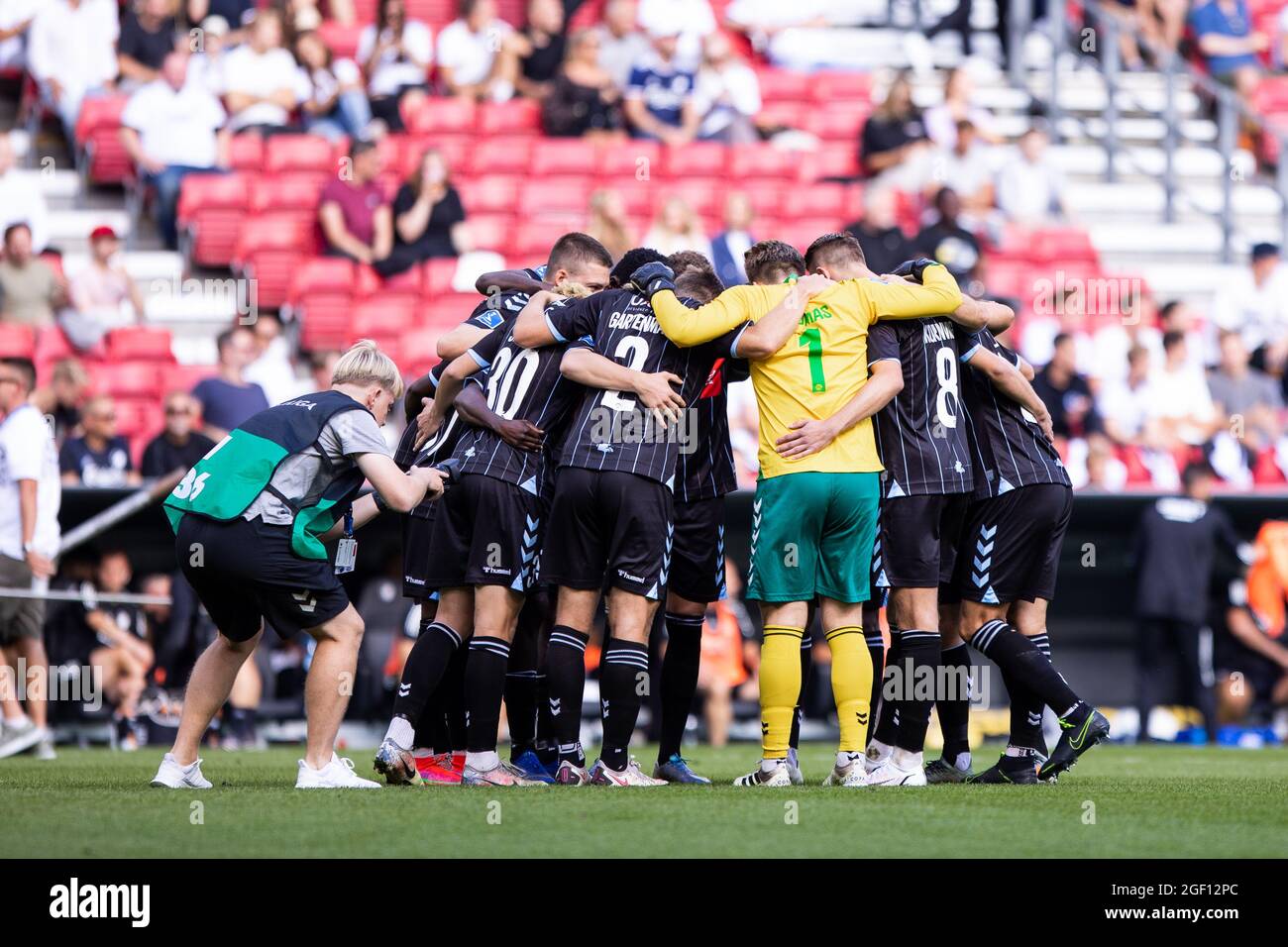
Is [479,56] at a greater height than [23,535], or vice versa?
[479,56]

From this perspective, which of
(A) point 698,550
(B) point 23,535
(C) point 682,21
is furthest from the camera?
(C) point 682,21

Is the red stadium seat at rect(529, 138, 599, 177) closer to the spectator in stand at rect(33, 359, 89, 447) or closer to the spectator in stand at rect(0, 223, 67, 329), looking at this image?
the spectator in stand at rect(0, 223, 67, 329)

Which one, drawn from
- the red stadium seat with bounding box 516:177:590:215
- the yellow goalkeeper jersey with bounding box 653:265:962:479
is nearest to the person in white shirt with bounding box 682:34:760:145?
the red stadium seat with bounding box 516:177:590:215

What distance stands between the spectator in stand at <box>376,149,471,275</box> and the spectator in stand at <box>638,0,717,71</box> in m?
3.34

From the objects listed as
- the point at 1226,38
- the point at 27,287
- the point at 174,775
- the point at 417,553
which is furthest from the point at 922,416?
the point at 1226,38

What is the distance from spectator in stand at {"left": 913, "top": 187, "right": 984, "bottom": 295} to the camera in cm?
1451

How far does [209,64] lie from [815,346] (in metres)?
10.4

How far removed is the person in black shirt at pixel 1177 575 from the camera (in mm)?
12680

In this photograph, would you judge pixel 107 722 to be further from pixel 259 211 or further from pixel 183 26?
pixel 183 26

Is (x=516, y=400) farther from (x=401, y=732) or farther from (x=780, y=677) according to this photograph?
(x=780, y=677)

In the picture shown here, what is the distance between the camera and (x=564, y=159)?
16.0 meters
